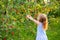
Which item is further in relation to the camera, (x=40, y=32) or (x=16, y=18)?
(x=16, y=18)

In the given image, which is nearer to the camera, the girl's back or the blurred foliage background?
the girl's back

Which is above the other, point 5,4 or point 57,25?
point 5,4

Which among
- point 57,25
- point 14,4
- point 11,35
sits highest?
point 14,4

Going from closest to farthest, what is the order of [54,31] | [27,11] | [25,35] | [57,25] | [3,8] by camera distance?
1. [3,8]
2. [27,11]
3. [25,35]
4. [54,31]
5. [57,25]

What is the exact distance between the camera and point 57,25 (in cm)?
1120

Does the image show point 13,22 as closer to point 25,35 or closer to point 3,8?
point 3,8

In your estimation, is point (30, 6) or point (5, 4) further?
point (30, 6)

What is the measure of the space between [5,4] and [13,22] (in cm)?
57

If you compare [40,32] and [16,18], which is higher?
[16,18]

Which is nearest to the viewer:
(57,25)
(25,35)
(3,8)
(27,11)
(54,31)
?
(3,8)

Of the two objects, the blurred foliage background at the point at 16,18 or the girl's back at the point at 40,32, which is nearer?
the girl's back at the point at 40,32

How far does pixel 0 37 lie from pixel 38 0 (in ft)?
8.43

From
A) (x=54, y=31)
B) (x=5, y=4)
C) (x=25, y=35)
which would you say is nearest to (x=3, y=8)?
(x=5, y=4)

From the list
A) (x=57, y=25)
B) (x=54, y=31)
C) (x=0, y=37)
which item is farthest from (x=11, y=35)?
(x=57, y=25)
